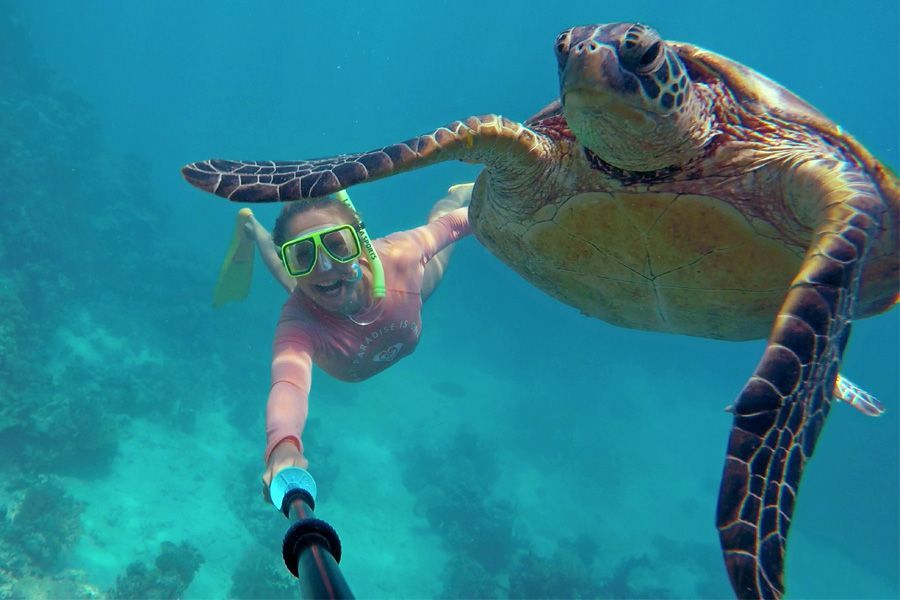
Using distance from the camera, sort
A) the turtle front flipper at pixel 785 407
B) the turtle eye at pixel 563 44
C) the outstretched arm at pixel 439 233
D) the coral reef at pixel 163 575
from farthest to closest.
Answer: the coral reef at pixel 163 575
the outstretched arm at pixel 439 233
the turtle eye at pixel 563 44
the turtle front flipper at pixel 785 407

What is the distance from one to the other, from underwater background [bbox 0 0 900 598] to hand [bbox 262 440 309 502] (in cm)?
594

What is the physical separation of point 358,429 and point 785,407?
12.0m

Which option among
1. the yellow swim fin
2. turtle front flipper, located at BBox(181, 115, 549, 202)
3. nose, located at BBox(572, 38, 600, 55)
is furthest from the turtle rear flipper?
the yellow swim fin

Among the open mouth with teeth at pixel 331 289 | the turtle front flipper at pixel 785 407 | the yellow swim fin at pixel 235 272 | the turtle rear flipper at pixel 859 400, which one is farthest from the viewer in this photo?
the yellow swim fin at pixel 235 272

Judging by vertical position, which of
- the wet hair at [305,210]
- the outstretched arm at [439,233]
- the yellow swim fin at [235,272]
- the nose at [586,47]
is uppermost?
the yellow swim fin at [235,272]

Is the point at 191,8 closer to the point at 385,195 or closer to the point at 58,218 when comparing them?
the point at 385,195

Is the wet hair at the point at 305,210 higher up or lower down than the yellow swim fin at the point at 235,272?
lower down

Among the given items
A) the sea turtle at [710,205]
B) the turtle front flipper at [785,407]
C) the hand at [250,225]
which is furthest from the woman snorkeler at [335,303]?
the hand at [250,225]

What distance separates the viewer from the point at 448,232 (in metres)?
4.66

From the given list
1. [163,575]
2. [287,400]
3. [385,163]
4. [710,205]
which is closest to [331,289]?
[287,400]

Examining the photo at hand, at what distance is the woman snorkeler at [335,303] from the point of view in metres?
2.78

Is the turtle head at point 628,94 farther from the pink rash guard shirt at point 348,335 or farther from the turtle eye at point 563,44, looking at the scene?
the pink rash guard shirt at point 348,335

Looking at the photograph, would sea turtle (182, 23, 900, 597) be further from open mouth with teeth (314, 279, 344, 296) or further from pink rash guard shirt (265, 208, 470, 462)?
pink rash guard shirt (265, 208, 470, 462)

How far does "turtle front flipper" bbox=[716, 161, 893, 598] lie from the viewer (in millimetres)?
1303
